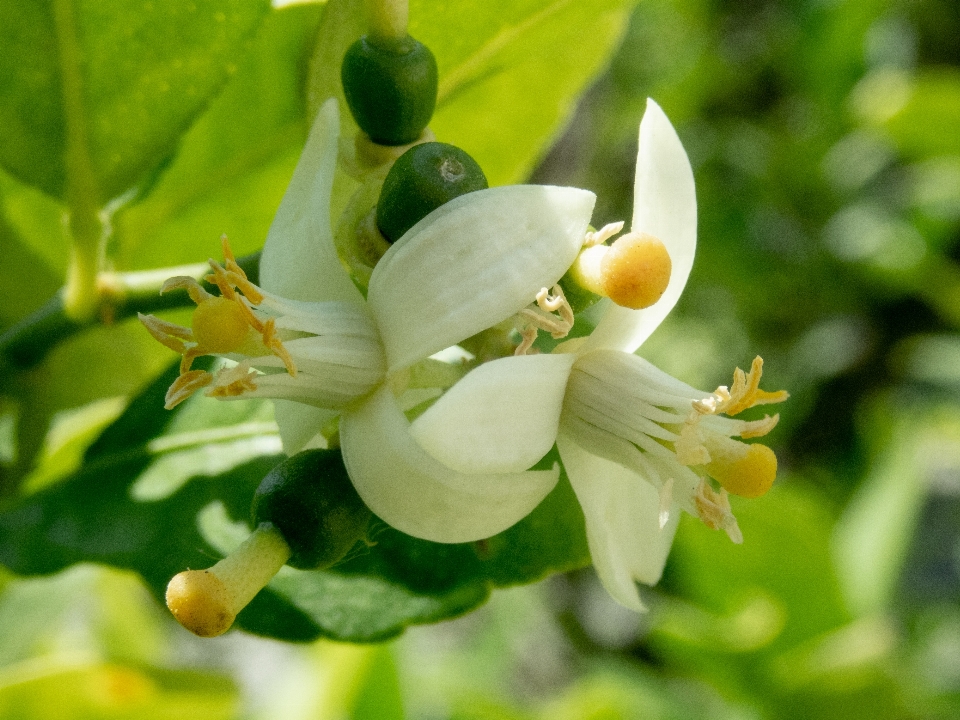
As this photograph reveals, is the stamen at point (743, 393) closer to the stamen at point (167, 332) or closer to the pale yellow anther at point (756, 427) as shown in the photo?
the pale yellow anther at point (756, 427)

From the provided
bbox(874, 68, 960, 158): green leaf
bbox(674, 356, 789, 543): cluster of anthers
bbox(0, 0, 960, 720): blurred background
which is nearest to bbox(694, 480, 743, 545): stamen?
bbox(674, 356, 789, 543): cluster of anthers

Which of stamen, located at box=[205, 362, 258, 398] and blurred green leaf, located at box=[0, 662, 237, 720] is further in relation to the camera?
blurred green leaf, located at box=[0, 662, 237, 720]

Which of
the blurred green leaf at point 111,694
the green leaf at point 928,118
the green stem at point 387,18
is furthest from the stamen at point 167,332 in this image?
the green leaf at point 928,118

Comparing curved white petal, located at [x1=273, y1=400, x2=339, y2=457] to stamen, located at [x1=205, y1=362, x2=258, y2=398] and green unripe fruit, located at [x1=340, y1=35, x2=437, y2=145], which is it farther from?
green unripe fruit, located at [x1=340, y1=35, x2=437, y2=145]

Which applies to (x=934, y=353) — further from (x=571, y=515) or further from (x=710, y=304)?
(x=571, y=515)

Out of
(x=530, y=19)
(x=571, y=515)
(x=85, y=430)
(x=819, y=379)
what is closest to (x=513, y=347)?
(x=571, y=515)

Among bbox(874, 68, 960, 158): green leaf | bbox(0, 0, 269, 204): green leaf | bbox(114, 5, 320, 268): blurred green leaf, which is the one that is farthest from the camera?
bbox(874, 68, 960, 158): green leaf

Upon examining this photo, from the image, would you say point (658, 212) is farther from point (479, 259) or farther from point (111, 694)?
point (111, 694)
